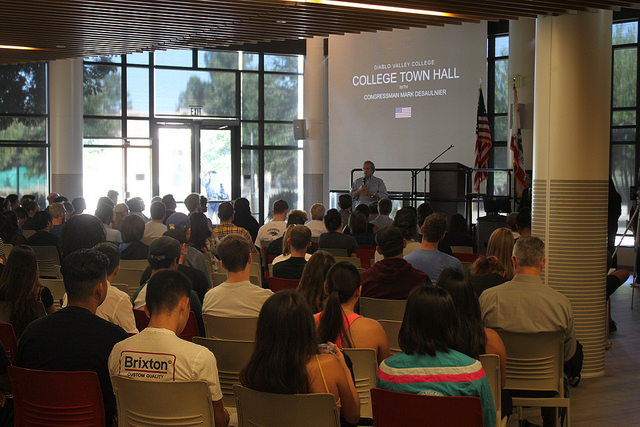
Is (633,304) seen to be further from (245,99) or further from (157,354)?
(245,99)

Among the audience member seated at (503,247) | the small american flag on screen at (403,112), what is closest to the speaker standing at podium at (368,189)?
the small american flag on screen at (403,112)

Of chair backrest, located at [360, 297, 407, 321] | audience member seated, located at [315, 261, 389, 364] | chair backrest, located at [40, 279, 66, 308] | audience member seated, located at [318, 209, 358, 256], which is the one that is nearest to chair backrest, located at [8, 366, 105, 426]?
audience member seated, located at [315, 261, 389, 364]

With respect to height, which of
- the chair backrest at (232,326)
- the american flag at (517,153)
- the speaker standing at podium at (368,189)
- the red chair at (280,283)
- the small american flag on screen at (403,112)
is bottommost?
the chair backrest at (232,326)

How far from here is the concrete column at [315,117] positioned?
706 inches

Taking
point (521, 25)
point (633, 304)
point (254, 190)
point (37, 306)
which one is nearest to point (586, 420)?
point (37, 306)

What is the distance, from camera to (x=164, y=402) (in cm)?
293

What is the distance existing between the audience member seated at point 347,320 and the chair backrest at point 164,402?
0.86 metres

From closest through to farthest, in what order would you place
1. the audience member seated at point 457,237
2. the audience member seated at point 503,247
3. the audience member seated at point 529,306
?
the audience member seated at point 529,306 < the audience member seated at point 503,247 < the audience member seated at point 457,237

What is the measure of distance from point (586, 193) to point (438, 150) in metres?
9.14

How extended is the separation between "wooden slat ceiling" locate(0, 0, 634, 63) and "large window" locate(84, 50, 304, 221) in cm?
809

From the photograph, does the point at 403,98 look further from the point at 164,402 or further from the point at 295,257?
the point at 164,402

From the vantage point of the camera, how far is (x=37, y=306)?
4.47 meters

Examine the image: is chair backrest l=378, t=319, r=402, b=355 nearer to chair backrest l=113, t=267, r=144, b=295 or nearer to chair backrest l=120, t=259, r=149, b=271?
chair backrest l=113, t=267, r=144, b=295

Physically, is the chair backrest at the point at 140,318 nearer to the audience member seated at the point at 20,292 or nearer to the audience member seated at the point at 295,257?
the audience member seated at the point at 20,292
